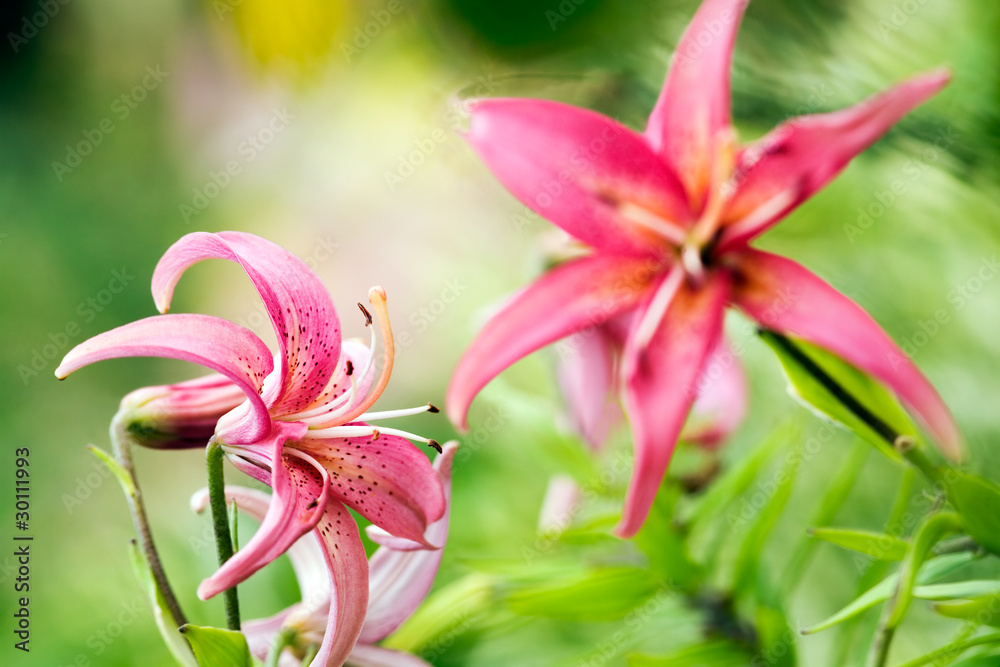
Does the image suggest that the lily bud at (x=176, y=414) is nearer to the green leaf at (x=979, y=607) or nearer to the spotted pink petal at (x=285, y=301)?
the spotted pink petal at (x=285, y=301)

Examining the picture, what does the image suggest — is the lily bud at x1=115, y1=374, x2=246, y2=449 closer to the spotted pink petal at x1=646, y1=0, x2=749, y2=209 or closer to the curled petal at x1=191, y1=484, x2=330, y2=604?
the curled petal at x1=191, y1=484, x2=330, y2=604

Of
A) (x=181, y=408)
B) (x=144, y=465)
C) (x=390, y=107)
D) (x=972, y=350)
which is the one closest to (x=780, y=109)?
(x=972, y=350)

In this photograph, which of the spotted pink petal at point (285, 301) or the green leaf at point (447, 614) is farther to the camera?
the green leaf at point (447, 614)

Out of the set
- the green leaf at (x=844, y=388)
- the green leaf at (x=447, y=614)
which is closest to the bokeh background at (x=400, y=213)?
the green leaf at (x=447, y=614)

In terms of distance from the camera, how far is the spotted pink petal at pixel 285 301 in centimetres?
19

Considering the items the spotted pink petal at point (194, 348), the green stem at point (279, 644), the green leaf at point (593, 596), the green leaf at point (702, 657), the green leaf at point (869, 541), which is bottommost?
the green leaf at point (702, 657)

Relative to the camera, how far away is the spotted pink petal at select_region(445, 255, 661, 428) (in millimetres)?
196

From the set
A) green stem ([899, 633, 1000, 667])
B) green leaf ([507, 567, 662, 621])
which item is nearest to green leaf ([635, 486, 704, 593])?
green leaf ([507, 567, 662, 621])

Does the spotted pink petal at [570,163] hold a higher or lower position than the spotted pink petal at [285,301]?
higher

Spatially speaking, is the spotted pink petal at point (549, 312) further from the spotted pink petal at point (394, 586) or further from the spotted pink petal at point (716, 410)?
the spotted pink petal at point (716, 410)

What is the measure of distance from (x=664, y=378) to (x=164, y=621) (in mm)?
137

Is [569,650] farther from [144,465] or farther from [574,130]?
[144,465]

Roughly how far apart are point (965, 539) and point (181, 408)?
22 cm

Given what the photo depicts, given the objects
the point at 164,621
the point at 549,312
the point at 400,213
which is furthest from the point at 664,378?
the point at 400,213
